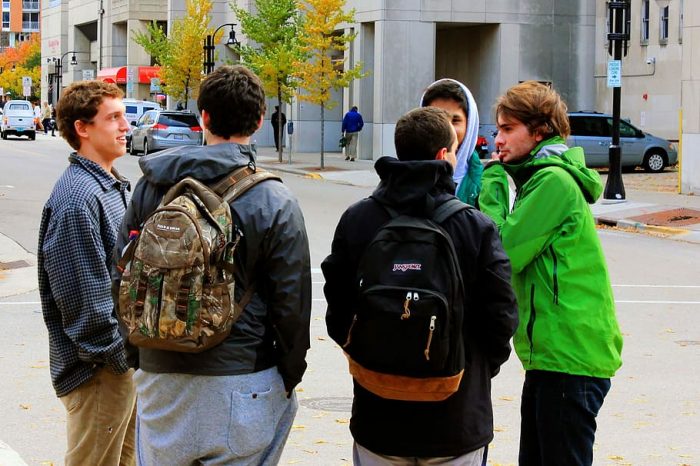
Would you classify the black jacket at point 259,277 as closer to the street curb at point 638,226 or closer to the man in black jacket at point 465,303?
the man in black jacket at point 465,303

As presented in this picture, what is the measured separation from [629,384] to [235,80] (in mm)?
5607

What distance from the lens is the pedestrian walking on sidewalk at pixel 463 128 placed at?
5113 mm

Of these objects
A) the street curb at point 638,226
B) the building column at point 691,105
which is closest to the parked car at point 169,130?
the building column at point 691,105

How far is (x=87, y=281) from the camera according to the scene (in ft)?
15.8

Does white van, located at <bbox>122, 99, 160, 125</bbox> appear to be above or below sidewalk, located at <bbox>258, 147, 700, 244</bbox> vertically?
above

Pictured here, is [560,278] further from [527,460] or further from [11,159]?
[11,159]

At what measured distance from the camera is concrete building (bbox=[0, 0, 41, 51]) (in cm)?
16462

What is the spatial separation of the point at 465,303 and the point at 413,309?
24cm

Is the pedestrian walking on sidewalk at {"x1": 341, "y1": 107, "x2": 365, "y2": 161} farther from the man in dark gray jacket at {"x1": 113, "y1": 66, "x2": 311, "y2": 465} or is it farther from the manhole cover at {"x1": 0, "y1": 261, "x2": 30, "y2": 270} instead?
the man in dark gray jacket at {"x1": 113, "y1": 66, "x2": 311, "y2": 465}

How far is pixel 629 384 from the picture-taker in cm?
883

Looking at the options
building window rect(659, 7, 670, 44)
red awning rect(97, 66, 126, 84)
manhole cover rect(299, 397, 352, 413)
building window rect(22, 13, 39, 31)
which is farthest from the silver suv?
building window rect(22, 13, 39, 31)

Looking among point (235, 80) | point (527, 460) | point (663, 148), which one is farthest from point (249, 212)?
point (663, 148)

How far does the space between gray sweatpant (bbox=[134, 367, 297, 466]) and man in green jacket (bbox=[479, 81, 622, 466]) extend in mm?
1069

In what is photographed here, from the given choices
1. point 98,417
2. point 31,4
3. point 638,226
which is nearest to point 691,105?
point 638,226
